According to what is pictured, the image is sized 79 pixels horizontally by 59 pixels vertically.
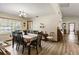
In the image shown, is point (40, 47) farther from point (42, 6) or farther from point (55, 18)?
point (42, 6)

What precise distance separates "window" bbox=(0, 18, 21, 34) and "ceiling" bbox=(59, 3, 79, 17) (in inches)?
34.4

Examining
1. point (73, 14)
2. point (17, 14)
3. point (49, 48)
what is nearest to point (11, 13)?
point (17, 14)

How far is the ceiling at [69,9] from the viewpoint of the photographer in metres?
2.14

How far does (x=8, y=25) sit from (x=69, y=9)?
1181 millimetres

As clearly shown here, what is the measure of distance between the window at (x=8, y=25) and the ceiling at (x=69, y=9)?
87 cm

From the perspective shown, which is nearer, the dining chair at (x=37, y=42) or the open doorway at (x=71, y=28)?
the dining chair at (x=37, y=42)

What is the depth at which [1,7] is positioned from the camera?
209 cm

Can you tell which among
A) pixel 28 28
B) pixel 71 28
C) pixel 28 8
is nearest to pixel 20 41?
pixel 28 28

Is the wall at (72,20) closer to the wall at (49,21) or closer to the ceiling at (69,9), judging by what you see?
the ceiling at (69,9)

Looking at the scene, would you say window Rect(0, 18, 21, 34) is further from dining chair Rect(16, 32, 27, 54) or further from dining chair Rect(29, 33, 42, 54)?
dining chair Rect(29, 33, 42, 54)

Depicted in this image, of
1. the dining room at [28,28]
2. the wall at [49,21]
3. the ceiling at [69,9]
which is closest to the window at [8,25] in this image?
the dining room at [28,28]

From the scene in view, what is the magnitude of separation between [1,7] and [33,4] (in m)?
0.58

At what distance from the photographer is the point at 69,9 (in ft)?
7.27

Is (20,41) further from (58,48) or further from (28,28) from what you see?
(58,48)
